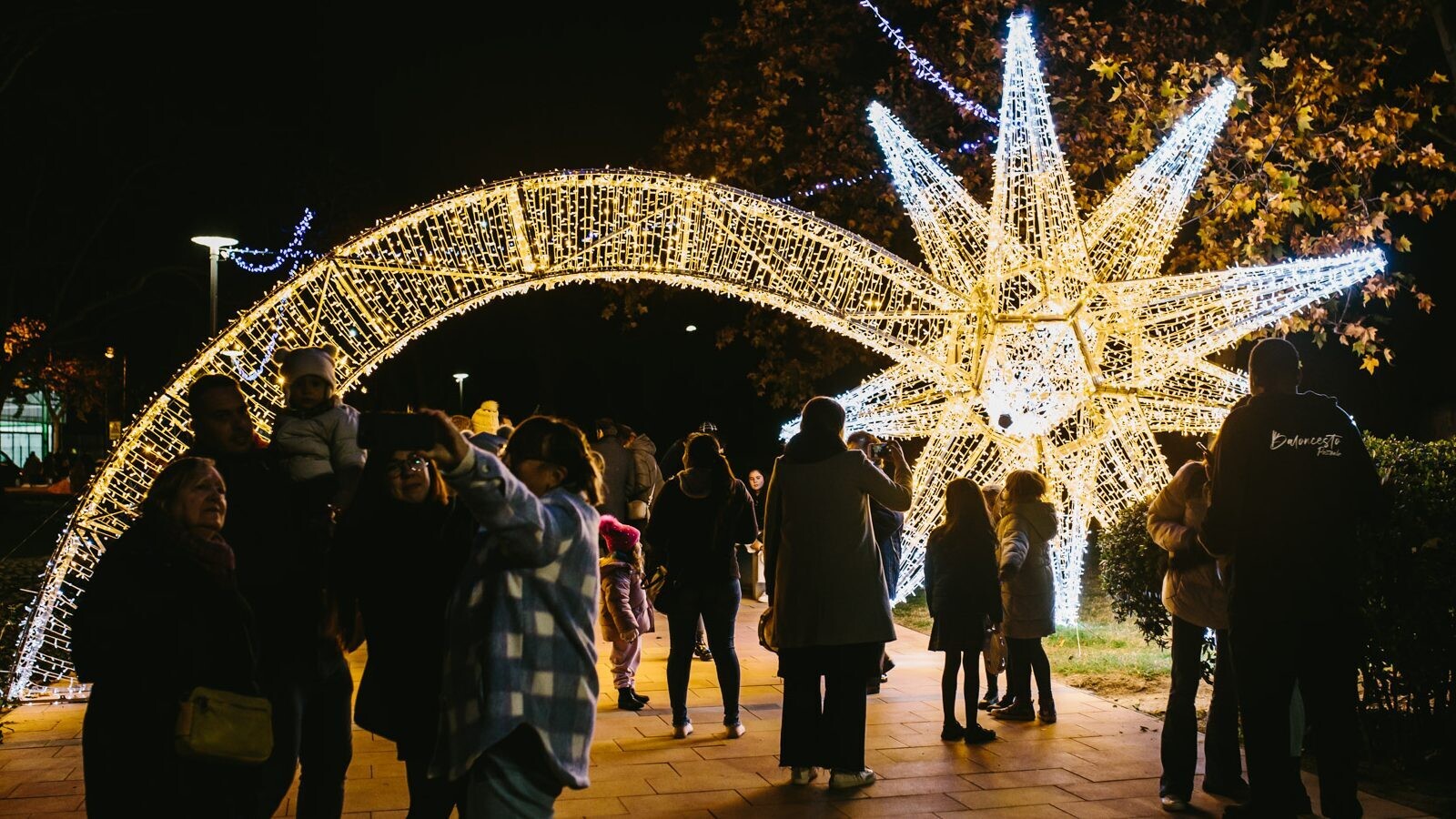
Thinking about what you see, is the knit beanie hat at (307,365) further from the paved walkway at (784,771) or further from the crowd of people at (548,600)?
the paved walkway at (784,771)

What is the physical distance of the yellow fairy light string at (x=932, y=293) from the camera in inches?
310

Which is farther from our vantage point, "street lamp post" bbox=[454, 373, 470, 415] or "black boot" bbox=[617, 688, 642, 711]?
"street lamp post" bbox=[454, 373, 470, 415]

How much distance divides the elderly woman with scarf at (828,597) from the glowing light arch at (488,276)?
3.03m

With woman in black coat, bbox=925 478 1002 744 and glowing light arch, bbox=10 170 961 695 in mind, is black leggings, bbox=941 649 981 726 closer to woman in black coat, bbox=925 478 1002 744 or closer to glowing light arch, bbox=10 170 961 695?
woman in black coat, bbox=925 478 1002 744

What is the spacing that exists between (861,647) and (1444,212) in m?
14.5

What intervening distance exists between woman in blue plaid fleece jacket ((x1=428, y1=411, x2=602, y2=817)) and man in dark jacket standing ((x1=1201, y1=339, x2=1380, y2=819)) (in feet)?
8.80

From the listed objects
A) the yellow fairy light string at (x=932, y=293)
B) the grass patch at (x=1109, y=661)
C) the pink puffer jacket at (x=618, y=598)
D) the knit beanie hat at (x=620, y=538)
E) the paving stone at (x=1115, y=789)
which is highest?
the yellow fairy light string at (x=932, y=293)

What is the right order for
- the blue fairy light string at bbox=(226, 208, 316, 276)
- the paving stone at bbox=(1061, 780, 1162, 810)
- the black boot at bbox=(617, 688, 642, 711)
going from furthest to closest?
1. the blue fairy light string at bbox=(226, 208, 316, 276)
2. the black boot at bbox=(617, 688, 642, 711)
3. the paving stone at bbox=(1061, 780, 1162, 810)

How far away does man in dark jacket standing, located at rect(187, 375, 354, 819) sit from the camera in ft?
14.2

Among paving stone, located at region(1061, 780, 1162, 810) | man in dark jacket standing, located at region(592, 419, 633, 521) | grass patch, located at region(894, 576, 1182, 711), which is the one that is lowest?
paving stone, located at region(1061, 780, 1162, 810)

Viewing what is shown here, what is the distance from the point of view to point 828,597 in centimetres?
577

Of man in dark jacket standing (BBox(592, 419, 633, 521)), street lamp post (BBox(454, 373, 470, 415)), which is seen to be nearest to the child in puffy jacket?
man in dark jacket standing (BBox(592, 419, 633, 521))

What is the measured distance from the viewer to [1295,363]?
16.2ft

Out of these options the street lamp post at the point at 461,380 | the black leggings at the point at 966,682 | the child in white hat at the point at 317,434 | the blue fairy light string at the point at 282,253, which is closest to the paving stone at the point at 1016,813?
the black leggings at the point at 966,682
